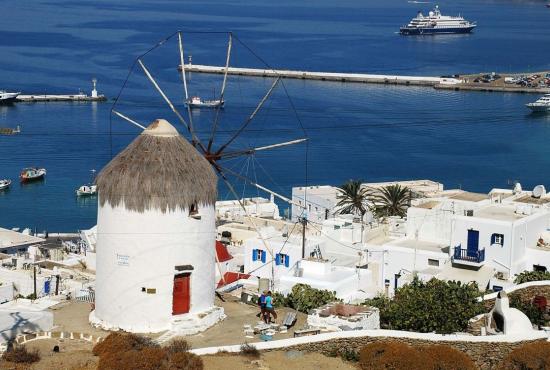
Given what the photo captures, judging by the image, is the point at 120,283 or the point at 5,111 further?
the point at 5,111

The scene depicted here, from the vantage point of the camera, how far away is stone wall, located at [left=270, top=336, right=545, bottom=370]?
1923cm

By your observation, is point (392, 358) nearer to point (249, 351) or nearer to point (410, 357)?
point (410, 357)

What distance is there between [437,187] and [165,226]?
4280 cm

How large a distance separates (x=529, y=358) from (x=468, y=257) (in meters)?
13.6

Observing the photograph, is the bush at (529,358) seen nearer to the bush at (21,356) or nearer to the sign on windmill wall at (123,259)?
the sign on windmill wall at (123,259)

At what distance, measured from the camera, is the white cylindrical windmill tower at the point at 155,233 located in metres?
20.4

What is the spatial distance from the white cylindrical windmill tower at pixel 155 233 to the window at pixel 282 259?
12730mm

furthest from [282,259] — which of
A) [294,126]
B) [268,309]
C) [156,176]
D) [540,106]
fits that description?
[540,106]

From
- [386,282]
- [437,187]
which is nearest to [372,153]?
[437,187]

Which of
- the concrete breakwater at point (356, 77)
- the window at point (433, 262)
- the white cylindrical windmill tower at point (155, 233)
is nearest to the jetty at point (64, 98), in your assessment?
the concrete breakwater at point (356, 77)

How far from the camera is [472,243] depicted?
32.7 meters

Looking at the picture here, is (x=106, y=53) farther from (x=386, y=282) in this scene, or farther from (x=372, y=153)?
(x=386, y=282)

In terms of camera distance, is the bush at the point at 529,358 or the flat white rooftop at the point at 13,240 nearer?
the bush at the point at 529,358

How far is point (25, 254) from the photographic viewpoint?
42719 mm
